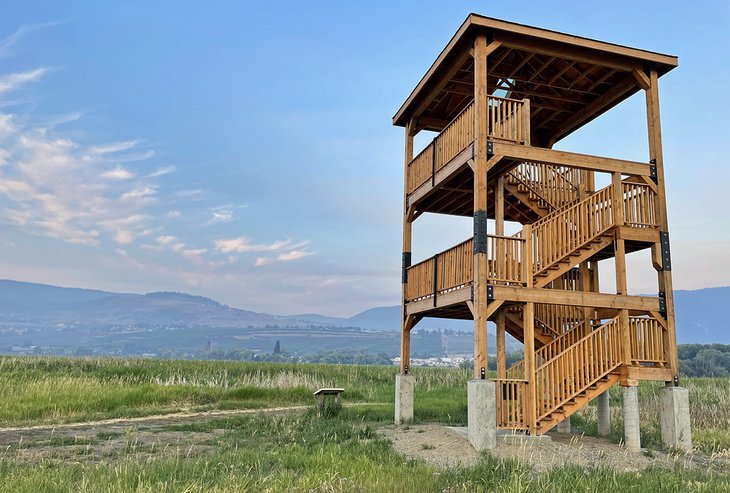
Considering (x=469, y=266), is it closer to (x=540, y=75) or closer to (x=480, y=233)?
(x=480, y=233)

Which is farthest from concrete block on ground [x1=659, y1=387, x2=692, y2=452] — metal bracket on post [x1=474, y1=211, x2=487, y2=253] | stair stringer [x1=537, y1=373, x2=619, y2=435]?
metal bracket on post [x1=474, y1=211, x2=487, y2=253]

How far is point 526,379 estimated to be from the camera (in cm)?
1381

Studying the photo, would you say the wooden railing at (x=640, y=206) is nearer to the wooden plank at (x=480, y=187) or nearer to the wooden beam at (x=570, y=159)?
the wooden beam at (x=570, y=159)

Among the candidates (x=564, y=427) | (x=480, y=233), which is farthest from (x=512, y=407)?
(x=564, y=427)

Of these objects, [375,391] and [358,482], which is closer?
[358,482]

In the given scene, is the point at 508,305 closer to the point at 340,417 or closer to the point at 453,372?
the point at 340,417

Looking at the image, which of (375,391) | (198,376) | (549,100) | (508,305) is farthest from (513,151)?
(198,376)

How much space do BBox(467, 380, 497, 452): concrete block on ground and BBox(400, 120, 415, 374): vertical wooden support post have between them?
17.0ft

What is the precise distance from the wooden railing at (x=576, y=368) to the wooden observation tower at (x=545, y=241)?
33 mm

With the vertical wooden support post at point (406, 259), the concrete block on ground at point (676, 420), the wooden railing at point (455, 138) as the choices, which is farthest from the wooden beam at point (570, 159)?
the concrete block on ground at point (676, 420)

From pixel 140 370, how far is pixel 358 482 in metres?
26.3

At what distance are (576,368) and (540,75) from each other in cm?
867

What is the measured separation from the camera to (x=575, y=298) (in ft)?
47.2

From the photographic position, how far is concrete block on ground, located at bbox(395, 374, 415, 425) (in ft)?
57.8
